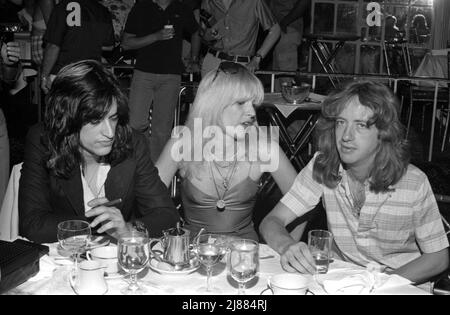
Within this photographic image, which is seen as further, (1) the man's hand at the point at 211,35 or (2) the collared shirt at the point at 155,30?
Result: (1) the man's hand at the point at 211,35

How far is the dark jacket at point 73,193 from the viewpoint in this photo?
2.20 metres

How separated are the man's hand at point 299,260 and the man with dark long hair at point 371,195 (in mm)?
229

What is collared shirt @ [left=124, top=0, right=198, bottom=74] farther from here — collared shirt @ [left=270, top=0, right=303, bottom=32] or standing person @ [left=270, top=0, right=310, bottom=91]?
collared shirt @ [left=270, top=0, right=303, bottom=32]

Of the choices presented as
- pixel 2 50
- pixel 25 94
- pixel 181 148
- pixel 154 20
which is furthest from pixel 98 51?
pixel 25 94

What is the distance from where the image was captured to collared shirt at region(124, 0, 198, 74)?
16.9 feet

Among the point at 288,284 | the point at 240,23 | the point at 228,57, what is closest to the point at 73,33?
the point at 228,57

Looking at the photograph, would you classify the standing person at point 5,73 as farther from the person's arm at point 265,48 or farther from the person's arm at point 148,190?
the person's arm at point 265,48

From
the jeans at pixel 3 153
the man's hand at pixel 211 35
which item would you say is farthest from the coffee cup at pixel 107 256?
the man's hand at pixel 211 35

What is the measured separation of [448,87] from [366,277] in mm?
6340

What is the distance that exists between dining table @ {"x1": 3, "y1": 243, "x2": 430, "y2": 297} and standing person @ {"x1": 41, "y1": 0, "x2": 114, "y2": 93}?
10.2 feet

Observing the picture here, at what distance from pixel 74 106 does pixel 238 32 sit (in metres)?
3.50

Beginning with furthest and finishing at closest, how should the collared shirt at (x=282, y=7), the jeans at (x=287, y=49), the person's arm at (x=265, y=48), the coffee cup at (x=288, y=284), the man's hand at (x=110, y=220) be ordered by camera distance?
the collared shirt at (x=282, y=7) → the jeans at (x=287, y=49) → the person's arm at (x=265, y=48) → the man's hand at (x=110, y=220) → the coffee cup at (x=288, y=284)
